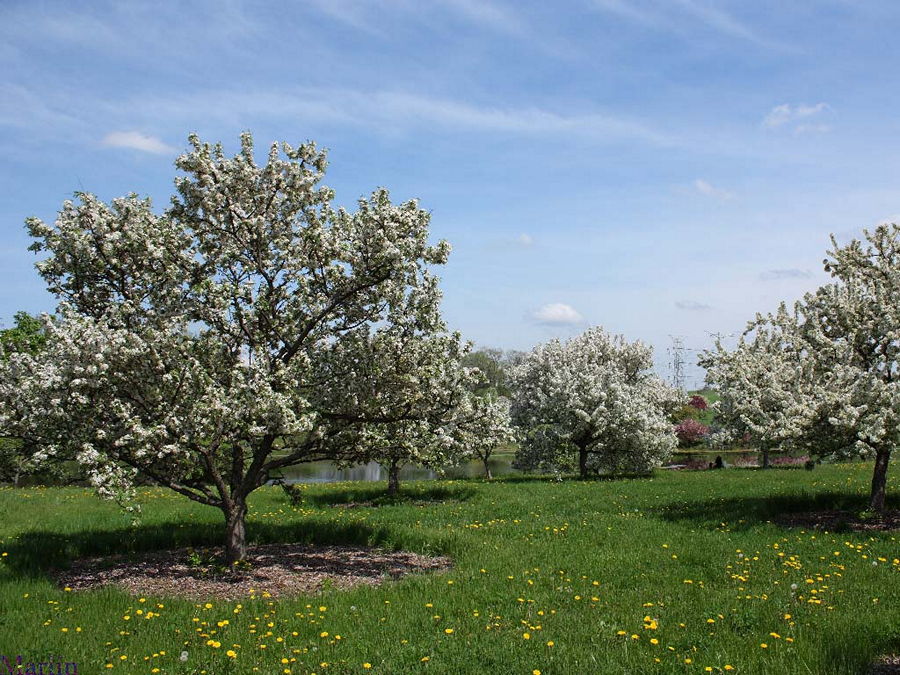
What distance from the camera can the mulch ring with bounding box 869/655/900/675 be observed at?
24.8ft

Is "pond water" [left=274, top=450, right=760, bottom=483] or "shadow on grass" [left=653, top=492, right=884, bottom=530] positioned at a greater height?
"shadow on grass" [left=653, top=492, right=884, bottom=530]

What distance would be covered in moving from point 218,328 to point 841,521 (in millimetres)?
15695

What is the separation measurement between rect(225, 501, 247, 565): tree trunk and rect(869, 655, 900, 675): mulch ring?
35.3 ft

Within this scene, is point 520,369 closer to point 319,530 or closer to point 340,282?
point 319,530

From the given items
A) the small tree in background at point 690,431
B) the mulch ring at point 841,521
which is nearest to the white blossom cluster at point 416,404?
the mulch ring at point 841,521

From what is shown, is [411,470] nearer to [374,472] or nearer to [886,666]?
[374,472]

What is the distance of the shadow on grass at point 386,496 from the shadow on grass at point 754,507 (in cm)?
866

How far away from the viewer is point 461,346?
13.7 meters

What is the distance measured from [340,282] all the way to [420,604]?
619 cm

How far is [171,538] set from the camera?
16.1 m

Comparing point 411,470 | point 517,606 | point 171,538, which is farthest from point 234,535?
point 411,470

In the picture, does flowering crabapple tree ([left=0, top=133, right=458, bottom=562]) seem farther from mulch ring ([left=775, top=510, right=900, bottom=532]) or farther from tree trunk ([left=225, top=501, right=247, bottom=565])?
mulch ring ([left=775, top=510, right=900, bottom=532])

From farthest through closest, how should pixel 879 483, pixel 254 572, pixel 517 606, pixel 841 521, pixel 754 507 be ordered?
pixel 754 507, pixel 879 483, pixel 841 521, pixel 254 572, pixel 517 606

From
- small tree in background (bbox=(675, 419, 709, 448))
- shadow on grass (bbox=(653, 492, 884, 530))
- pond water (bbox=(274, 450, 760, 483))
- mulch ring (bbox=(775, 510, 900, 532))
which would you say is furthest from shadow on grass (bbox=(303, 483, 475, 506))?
small tree in background (bbox=(675, 419, 709, 448))
